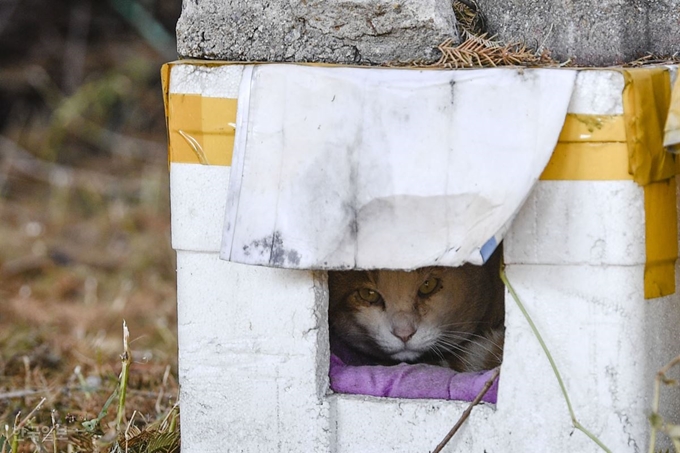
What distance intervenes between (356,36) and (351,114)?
0.88 ft

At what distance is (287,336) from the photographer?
214cm

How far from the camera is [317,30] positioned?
216cm

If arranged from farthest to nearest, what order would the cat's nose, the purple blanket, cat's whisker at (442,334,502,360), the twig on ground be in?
the cat's nose < cat's whisker at (442,334,502,360) < the purple blanket < the twig on ground

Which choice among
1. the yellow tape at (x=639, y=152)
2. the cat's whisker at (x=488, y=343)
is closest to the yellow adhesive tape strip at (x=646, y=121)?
the yellow tape at (x=639, y=152)

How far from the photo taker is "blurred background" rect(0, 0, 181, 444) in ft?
11.2

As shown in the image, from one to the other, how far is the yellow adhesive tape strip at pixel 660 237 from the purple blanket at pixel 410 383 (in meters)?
0.42

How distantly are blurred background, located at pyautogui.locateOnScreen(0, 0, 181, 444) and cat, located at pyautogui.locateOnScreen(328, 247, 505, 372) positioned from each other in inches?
23.3

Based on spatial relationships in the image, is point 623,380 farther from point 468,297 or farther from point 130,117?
point 130,117

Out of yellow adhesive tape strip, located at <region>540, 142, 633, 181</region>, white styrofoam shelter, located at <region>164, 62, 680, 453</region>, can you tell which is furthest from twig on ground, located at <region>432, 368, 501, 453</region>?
yellow adhesive tape strip, located at <region>540, 142, 633, 181</region>

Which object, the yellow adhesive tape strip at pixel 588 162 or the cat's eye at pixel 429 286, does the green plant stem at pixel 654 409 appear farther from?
the cat's eye at pixel 429 286

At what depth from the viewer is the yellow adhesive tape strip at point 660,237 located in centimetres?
195

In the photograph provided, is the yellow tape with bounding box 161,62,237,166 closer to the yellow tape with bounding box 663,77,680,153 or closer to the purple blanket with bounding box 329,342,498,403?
the purple blanket with bounding box 329,342,498,403

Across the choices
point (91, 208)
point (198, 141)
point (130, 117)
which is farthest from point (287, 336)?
point (130, 117)

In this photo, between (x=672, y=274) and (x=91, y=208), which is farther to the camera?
(x=91, y=208)
